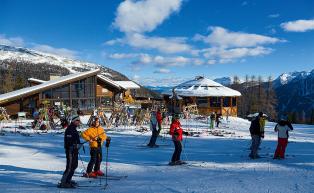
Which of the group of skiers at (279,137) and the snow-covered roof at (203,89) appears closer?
the group of skiers at (279,137)

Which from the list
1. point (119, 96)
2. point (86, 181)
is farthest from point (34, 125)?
point (119, 96)

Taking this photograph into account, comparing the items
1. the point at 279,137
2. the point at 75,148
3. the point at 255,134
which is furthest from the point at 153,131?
the point at 75,148

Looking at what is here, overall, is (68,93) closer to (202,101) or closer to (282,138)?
(202,101)

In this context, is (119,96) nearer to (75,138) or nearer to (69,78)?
(69,78)

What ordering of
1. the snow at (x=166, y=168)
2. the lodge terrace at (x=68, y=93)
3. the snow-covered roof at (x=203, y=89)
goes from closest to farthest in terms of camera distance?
1. the snow at (x=166, y=168)
2. the lodge terrace at (x=68, y=93)
3. the snow-covered roof at (x=203, y=89)

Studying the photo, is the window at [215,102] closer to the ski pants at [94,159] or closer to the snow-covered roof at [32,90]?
the snow-covered roof at [32,90]

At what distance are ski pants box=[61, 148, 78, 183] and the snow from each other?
33 centimetres

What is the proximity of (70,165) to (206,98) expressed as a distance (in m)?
32.6

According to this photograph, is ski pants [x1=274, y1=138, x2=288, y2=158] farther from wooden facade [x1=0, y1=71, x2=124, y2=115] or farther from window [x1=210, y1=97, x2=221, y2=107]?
window [x1=210, y1=97, x2=221, y2=107]

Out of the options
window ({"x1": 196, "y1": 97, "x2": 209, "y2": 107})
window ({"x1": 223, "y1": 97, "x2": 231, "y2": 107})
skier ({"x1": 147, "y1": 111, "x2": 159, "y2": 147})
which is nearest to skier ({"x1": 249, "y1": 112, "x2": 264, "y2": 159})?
skier ({"x1": 147, "y1": 111, "x2": 159, "y2": 147})

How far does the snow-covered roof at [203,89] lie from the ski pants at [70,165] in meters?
31.7

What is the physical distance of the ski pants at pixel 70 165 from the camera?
28.7 feet

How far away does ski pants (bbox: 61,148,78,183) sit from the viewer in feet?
28.7

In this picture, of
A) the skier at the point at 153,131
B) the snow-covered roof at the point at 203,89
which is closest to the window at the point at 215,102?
the snow-covered roof at the point at 203,89
